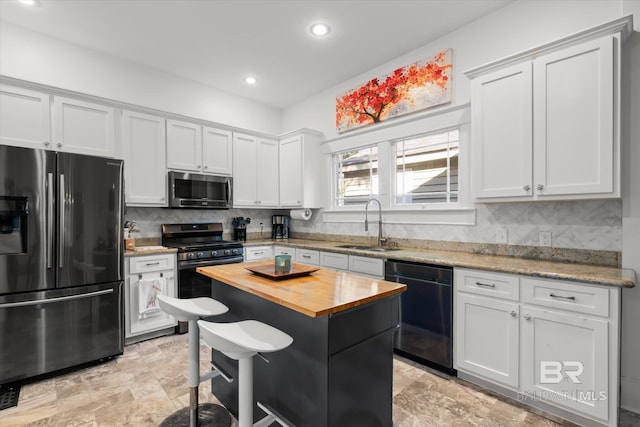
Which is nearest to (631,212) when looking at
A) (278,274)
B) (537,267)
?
(537,267)

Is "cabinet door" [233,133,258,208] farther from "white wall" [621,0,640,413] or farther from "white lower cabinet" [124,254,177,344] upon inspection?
"white wall" [621,0,640,413]

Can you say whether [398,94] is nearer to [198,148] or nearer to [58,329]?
[198,148]

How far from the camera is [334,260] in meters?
3.36

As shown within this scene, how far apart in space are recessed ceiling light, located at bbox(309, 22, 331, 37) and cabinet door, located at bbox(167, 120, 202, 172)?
1.83 m

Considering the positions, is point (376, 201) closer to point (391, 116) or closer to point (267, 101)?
point (391, 116)

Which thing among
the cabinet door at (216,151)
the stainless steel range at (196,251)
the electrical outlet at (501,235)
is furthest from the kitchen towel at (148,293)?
the electrical outlet at (501,235)

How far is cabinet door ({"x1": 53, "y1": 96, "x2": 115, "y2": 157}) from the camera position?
2879 millimetres

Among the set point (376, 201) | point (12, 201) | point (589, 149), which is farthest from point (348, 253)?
point (12, 201)

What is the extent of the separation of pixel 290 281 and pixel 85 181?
2.09 meters

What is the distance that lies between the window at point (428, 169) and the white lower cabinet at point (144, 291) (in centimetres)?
272

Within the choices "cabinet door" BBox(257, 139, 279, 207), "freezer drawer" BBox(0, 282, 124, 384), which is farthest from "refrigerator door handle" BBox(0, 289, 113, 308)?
"cabinet door" BBox(257, 139, 279, 207)

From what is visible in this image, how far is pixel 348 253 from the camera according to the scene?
3184 mm

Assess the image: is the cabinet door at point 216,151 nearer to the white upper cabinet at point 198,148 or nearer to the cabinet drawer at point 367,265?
the white upper cabinet at point 198,148

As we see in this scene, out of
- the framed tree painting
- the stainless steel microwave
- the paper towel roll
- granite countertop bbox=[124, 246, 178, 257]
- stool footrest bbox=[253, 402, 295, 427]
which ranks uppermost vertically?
the framed tree painting
